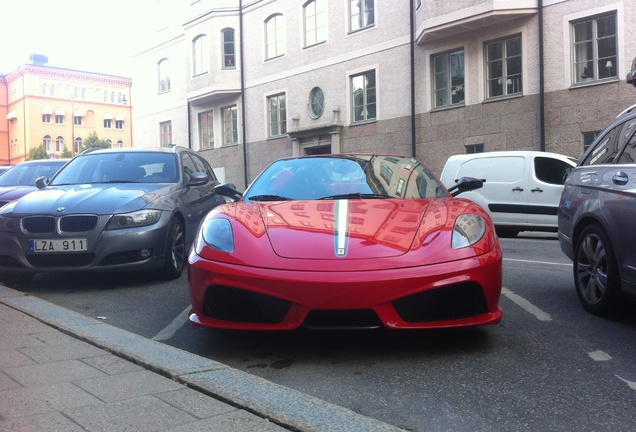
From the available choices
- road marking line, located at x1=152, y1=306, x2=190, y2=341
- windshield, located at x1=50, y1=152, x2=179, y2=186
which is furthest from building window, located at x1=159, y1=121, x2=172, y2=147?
road marking line, located at x1=152, y1=306, x2=190, y2=341

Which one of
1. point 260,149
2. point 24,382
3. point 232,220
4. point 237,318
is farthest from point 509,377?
point 260,149

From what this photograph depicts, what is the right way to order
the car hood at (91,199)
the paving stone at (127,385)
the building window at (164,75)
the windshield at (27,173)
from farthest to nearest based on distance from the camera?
the building window at (164,75), the windshield at (27,173), the car hood at (91,199), the paving stone at (127,385)

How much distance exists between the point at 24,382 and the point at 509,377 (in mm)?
2427

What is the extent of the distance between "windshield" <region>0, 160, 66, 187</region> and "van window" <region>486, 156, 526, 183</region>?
8.24 metres

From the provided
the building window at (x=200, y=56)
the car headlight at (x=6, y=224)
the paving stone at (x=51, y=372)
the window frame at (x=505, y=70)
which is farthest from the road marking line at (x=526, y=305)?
the building window at (x=200, y=56)

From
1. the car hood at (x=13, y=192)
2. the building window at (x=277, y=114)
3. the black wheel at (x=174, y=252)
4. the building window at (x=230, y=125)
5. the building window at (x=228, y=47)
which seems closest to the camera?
the black wheel at (x=174, y=252)

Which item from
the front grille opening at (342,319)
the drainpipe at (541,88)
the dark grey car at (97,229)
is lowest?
the front grille opening at (342,319)

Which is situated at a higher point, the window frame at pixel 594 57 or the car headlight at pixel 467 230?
the window frame at pixel 594 57

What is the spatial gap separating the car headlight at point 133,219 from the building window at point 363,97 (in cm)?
1660

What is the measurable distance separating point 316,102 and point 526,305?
20227mm

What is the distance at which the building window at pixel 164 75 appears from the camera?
32875mm

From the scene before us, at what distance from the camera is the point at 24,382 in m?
3.26

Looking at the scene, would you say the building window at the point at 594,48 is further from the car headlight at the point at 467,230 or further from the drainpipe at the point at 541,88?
the car headlight at the point at 467,230

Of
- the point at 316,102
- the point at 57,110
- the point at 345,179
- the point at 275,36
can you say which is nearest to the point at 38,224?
the point at 345,179
